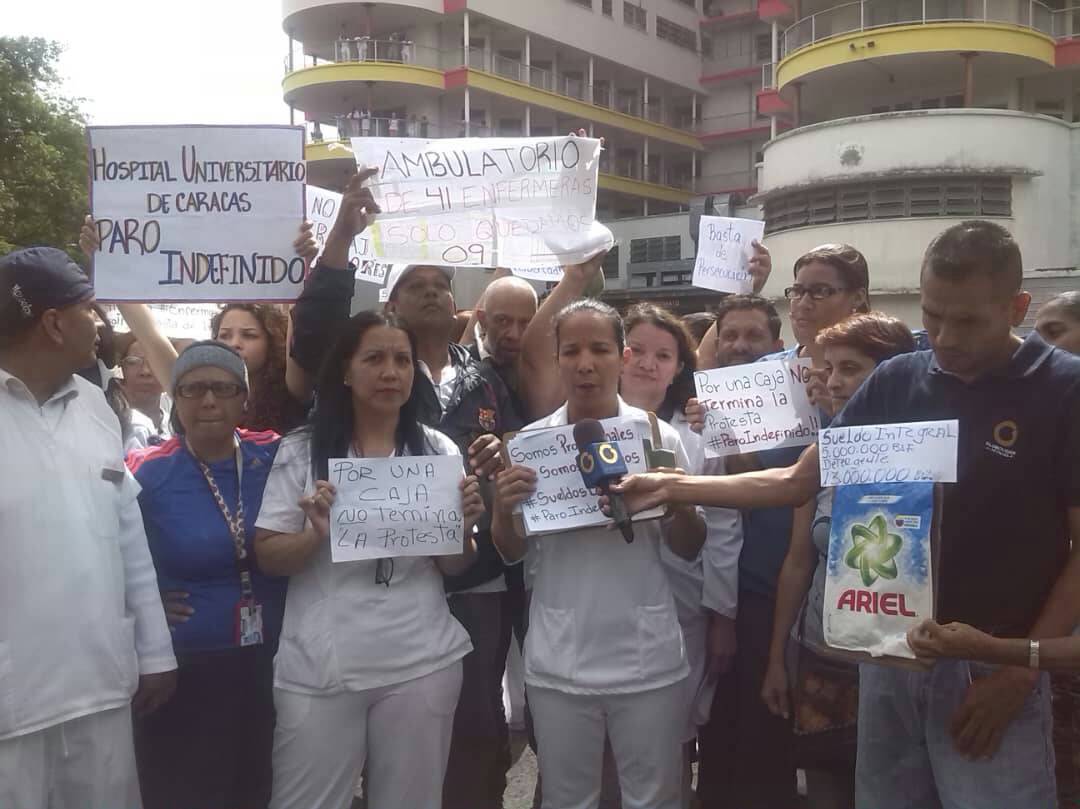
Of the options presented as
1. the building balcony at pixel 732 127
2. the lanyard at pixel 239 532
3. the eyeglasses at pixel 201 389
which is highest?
the building balcony at pixel 732 127

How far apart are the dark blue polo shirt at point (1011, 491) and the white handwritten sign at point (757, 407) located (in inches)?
49.4

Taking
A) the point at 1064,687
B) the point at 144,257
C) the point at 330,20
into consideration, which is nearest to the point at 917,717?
the point at 1064,687

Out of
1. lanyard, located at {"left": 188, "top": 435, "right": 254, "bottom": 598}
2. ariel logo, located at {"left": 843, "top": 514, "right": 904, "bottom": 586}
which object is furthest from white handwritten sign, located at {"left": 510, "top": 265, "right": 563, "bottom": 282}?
ariel logo, located at {"left": 843, "top": 514, "right": 904, "bottom": 586}

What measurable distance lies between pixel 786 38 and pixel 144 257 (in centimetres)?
2688

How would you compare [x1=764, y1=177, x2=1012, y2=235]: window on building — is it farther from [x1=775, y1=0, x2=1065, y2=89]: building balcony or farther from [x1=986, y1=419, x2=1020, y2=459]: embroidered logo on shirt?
[x1=986, y1=419, x2=1020, y2=459]: embroidered logo on shirt

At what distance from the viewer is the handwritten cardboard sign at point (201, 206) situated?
3988mm

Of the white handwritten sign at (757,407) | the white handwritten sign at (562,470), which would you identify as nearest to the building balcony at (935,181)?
the white handwritten sign at (757,407)

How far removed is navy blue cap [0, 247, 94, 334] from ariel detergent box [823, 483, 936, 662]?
247 centimetres

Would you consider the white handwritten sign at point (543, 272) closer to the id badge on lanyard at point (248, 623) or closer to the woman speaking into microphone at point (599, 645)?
the woman speaking into microphone at point (599, 645)

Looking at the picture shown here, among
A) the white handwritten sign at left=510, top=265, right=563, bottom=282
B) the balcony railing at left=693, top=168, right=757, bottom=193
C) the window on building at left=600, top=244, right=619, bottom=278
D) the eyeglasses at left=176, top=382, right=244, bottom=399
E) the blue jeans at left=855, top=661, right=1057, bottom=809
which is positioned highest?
the balcony railing at left=693, top=168, right=757, bottom=193

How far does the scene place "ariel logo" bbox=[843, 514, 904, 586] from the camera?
2578 millimetres

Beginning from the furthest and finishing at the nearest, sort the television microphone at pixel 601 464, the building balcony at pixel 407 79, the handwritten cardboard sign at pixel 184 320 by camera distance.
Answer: the building balcony at pixel 407 79 < the handwritten cardboard sign at pixel 184 320 < the television microphone at pixel 601 464

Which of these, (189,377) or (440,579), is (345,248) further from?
(440,579)

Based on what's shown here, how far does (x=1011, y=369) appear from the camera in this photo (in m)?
2.62
